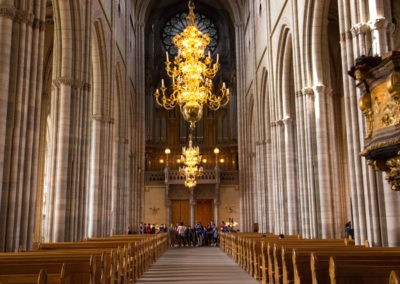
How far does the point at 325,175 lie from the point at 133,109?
711 inches

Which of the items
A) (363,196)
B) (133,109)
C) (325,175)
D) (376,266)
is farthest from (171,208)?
(376,266)

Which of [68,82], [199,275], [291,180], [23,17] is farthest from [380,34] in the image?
[68,82]

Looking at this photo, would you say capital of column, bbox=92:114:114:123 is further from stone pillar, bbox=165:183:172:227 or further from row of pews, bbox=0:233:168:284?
stone pillar, bbox=165:183:172:227

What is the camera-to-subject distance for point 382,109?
22.6 ft

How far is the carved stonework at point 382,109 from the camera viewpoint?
6.41 m

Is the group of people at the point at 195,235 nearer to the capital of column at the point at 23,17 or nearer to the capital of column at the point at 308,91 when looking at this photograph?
the capital of column at the point at 308,91

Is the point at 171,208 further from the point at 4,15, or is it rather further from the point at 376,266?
the point at 376,266

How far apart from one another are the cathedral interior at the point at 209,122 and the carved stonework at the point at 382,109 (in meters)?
0.03

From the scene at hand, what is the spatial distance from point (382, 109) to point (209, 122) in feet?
96.4

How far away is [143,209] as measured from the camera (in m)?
31.3

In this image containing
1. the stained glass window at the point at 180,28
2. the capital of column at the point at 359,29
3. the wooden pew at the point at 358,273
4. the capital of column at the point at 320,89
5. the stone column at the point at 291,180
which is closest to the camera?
the wooden pew at the point at 358,273

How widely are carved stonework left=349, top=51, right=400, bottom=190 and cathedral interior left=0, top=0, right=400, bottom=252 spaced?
3 cm

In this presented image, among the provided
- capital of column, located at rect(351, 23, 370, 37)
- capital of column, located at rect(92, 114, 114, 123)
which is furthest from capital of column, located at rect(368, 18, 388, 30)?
capital of column, located at rect(92, 114, 114, 123)

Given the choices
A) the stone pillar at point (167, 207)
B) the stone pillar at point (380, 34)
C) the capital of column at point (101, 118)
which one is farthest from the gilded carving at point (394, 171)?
the stone pillar at point (167, 207)
